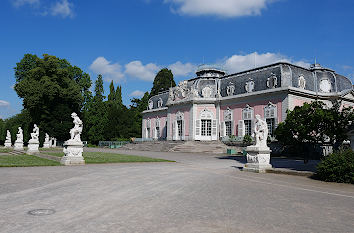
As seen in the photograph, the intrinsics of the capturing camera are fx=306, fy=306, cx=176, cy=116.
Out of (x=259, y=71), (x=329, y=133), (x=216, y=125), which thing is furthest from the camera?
(x=216, y=125)

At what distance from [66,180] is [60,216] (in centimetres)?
475

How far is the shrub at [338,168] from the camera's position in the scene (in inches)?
416

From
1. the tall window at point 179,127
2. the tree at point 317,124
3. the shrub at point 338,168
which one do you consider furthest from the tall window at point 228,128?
the shrub at point 338,168

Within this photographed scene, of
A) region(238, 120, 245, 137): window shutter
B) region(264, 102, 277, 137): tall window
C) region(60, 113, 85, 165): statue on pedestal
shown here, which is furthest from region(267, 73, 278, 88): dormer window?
region(60, 113, 85, 165): statue on pedestal

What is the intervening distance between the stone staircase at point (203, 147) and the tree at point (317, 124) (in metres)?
15.8

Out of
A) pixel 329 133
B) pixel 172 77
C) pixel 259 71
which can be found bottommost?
pixel 329 133

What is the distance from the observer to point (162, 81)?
201 ft

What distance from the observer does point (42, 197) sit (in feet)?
22.7

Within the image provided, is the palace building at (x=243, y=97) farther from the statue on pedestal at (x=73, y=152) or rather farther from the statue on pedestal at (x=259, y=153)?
the statue on pedestal at (x=73, y=152)

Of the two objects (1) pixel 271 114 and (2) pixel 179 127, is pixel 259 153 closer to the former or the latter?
(1) pixel 271 114

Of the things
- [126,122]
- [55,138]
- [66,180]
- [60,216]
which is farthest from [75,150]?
[126,122]

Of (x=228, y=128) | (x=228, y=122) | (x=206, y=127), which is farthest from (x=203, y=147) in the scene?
(x=228, y=122)

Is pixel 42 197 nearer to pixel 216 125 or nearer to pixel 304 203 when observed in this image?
pixel 304 203

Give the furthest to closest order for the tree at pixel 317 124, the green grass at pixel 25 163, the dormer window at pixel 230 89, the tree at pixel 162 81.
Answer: the tree at pixel 162 81, the dormer window at pixel 230 89, the green grass at pixel 25 163, the tree at pixel 317 124
